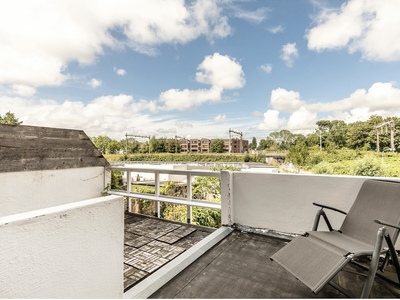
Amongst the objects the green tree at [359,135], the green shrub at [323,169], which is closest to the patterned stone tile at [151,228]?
the green shrub at [323,169]

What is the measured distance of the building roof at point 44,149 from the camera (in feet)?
11.3

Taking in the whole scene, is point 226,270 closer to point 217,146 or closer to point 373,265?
point 373,265

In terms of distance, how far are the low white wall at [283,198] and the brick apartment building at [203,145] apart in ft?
102

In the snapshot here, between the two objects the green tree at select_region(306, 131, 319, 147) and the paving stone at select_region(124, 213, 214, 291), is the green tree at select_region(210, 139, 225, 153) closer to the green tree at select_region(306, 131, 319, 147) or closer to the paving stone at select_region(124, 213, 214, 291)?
the green tree at select_region(306, 131, 319, 147)

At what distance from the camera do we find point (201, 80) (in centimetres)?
2780

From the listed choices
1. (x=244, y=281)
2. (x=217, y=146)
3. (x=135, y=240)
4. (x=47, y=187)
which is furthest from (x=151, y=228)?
(x=217, y=146)

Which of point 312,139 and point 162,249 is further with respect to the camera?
point 312,139

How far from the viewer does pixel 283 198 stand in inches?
111

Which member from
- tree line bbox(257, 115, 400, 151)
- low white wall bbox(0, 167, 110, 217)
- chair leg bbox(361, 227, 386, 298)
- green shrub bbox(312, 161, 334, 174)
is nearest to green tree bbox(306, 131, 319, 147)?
tree line bbox(257, 115, 400, 151)

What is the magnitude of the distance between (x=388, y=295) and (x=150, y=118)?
3212 cm

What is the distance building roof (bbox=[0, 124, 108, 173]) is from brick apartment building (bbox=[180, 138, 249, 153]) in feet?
99.7

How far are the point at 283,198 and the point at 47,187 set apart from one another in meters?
3.85

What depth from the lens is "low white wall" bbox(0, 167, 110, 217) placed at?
332cm

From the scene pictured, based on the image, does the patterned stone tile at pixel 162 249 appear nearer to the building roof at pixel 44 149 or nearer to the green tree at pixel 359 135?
the building roof at pixel 44 149
